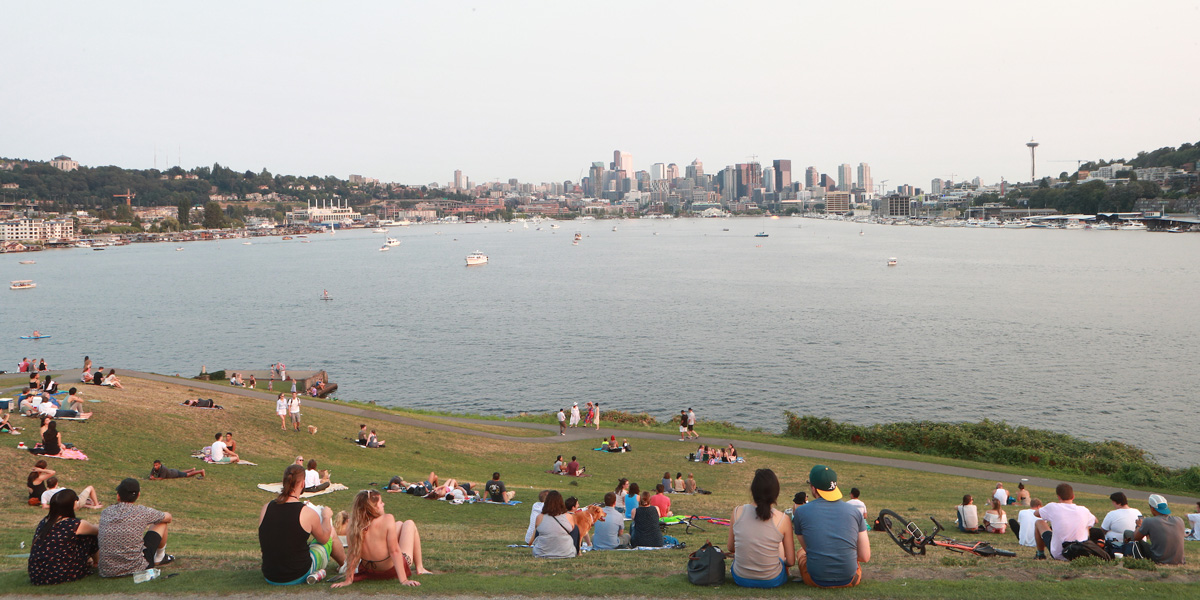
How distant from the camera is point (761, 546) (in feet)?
21.8

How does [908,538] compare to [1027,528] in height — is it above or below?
above

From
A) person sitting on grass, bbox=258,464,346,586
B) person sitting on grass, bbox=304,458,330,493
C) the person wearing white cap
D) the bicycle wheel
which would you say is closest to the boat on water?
person sitting on grass, bbox=304,458,330,493

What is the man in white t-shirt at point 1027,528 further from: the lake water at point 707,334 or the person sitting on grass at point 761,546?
the lake water at point 707,334

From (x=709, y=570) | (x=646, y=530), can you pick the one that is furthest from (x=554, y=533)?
(x=709, y=570)

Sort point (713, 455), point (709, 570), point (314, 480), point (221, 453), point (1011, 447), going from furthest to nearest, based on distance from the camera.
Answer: point (1011, 447)
point (713, 455)
point (221, 453)
point (314, 480)
point (709, 570)

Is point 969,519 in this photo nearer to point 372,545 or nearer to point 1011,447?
point 372,545

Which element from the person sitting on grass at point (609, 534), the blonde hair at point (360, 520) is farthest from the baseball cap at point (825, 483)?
the blonde hair at point (360, 520)

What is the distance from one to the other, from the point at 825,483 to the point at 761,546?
82cm

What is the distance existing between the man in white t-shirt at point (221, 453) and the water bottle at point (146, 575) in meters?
8.99

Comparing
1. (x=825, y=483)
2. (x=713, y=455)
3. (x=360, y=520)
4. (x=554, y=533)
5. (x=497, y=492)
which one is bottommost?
(x=713, y=455)

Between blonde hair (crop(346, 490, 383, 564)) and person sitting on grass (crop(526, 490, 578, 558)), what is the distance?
2121mm

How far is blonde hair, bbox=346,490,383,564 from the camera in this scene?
684cm

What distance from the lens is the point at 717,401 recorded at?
35.1 m

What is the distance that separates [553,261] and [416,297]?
49.0 meters
